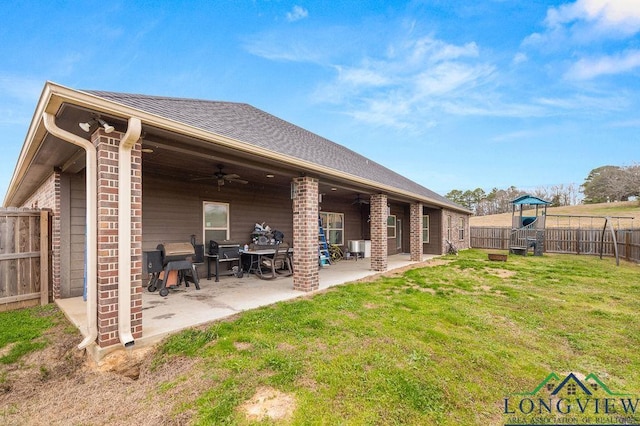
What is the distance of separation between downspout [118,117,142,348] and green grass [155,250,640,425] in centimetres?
51

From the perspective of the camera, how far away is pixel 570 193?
46312 millimetres

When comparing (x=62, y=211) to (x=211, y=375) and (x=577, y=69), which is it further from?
(x=577, y=69)

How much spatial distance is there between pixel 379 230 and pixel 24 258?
8.05 meters

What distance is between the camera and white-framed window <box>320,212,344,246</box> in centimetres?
1187

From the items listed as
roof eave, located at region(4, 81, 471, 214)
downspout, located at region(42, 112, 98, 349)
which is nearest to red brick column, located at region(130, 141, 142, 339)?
downspout, located at region(42, 112, 98, 349)

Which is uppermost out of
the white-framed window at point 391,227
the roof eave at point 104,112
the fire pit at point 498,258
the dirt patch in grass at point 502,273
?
the roof eave at point 104,112

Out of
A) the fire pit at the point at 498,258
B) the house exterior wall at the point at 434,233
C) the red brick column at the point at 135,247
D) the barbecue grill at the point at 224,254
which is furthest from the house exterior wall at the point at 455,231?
the red brick column at the point at 135,247

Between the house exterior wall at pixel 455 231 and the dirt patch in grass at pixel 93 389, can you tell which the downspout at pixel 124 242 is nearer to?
the dirt patch in grass at pixel 93 389

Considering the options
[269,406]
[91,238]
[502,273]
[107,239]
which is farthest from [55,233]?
[502,273]

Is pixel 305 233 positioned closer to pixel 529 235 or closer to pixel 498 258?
pixel 498 258

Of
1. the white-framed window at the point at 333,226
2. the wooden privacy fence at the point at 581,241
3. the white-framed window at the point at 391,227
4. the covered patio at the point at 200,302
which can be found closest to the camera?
the covered patio at the point at 200,302

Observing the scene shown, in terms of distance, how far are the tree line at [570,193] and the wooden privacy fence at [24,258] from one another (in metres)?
44.3

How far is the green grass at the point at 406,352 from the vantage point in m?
2.38

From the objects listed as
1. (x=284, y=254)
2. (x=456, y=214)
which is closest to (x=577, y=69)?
(x=456, y=214)
